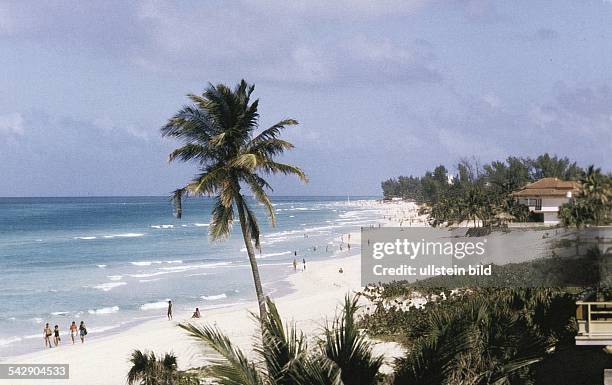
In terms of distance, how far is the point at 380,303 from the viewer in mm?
19984

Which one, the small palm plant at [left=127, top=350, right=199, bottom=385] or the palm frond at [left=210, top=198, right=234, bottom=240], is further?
the palm frond at [left=210, top=198, right=234, bottom=240]

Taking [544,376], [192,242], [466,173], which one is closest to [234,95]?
[544,376]

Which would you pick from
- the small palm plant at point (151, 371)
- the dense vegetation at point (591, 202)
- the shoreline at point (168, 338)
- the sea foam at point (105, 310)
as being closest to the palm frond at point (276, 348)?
the small palm plant at point (151, 371)

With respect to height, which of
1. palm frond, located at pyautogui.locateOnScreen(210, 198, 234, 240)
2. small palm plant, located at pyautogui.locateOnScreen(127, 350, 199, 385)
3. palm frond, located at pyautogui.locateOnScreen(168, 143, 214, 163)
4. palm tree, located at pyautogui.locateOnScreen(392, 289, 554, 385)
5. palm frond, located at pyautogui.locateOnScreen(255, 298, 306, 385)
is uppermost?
palm frond, located at pyautogui.locateOnScreen(168, 143, 214, 163)

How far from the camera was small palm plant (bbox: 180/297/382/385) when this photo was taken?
415 cm

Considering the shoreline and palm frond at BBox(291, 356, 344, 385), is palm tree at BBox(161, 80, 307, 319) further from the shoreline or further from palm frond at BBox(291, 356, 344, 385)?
palm frond at BBox(291, 356, 344, 385)

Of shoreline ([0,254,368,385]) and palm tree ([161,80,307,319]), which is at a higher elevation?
palm tree ([161,80,307,319])

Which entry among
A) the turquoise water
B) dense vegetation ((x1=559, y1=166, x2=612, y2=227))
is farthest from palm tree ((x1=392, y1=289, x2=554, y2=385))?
the turquoise water

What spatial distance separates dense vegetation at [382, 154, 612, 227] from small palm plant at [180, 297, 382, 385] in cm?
994

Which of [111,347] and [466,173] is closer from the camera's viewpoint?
[111,347]

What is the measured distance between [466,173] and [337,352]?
114078mm

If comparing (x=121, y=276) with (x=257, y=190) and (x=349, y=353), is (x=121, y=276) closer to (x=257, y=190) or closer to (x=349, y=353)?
(x=257, y=190)

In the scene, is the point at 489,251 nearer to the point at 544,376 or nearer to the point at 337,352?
the point at 544,376

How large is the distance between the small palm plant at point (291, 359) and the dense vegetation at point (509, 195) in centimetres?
994
